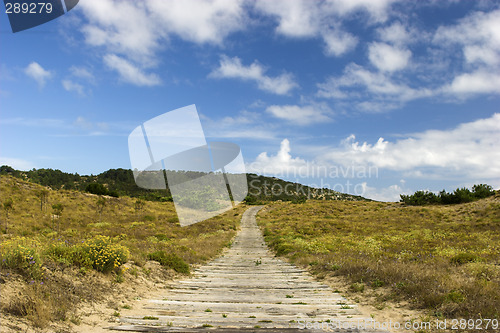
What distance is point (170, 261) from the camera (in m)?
11.9

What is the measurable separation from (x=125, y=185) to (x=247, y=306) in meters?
98.4

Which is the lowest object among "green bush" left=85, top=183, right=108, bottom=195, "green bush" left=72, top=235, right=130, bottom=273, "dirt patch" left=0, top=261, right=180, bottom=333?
"dirt patch" left=0, top=261, right=180, bottom=333

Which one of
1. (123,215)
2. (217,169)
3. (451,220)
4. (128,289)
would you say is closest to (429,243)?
(217,169)

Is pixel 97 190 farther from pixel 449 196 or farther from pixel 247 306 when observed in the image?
pixel 449 196

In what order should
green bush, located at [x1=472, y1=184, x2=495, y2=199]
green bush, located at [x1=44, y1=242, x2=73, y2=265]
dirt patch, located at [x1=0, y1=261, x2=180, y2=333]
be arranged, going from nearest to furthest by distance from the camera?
dirt patch, located at [x1=0, y1=261, x2=180, y2=333] < green bush, located at [x1=44, y1=242, x2=73, y2=265] < green bush, located at [x1=472, y1=184, x2=495, y2=199]

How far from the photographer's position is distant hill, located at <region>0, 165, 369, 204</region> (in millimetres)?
80062

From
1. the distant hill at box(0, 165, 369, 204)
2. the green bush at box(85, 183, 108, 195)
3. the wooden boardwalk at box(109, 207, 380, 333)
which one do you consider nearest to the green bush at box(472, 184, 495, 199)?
the distant hill at box(0, 165, 369, 204)

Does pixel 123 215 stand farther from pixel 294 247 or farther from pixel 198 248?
pixel 294 247

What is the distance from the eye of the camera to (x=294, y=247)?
18297 millimetres

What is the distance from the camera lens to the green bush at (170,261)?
11712 mm

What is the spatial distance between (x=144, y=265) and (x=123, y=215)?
99.6 feet

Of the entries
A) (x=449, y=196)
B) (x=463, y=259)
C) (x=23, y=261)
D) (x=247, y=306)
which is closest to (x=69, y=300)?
(x=23, y=261)

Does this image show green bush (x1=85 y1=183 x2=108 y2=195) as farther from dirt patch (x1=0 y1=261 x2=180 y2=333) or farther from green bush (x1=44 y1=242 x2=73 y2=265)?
dirt patch (x1=0 y1=261 x2=180 y2=333)

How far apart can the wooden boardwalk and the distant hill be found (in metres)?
53.4
